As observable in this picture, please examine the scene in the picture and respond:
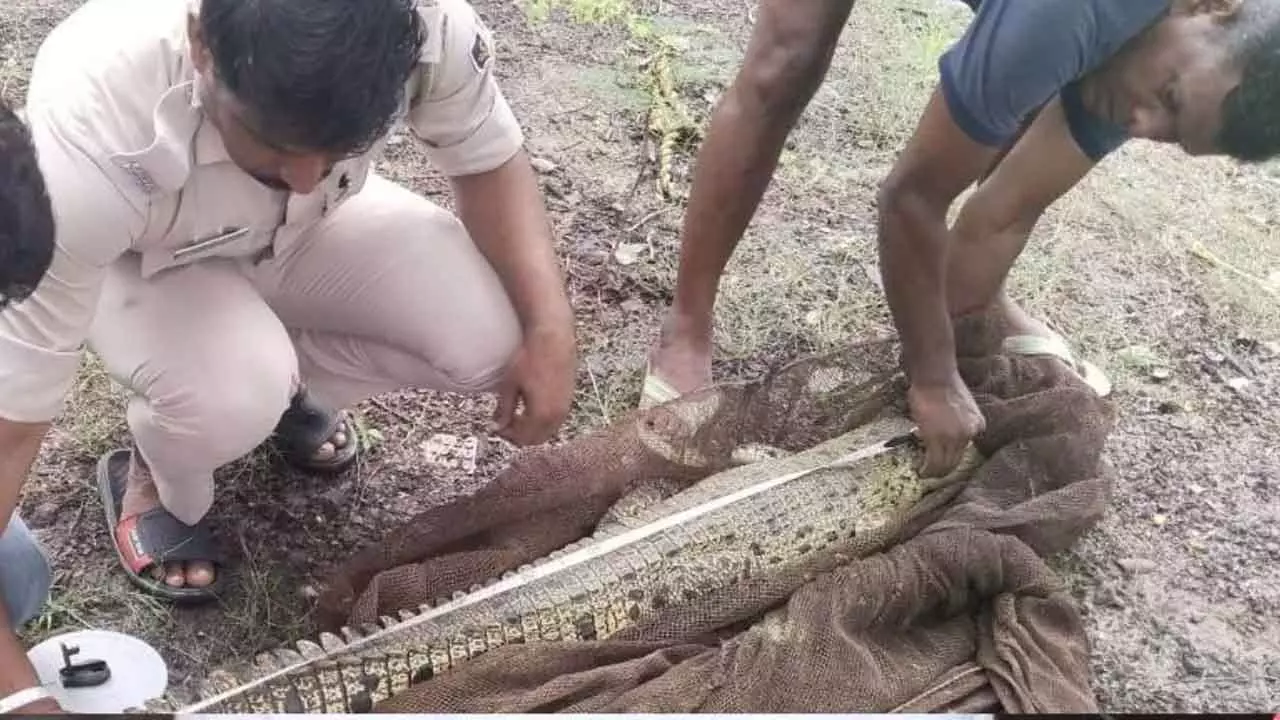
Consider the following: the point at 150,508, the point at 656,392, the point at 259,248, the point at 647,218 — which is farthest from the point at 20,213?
the point at 647,218

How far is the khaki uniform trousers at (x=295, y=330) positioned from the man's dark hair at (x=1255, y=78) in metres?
1.07

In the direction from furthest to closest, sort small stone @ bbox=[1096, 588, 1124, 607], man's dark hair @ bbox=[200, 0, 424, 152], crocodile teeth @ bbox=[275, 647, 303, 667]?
small stone @ bbox=[1096, 588, 1124, 607] < crocodile teeth @ bbox=[275, 647, 303, 667] < man's dark hair @ bbox=[200, 0, 424, 152]

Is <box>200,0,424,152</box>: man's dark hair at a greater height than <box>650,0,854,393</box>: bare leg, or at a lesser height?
greater

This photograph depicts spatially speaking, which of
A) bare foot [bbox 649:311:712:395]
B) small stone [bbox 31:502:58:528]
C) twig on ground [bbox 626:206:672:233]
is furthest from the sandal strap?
twig on ground [bbox 626:206:672:233]

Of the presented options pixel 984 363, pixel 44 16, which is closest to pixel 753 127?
pixel 984 363

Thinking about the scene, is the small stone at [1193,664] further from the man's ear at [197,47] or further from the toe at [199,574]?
the man's ear at [197,47]

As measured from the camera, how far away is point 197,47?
4.64 ft

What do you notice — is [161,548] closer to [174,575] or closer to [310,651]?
[174,575]

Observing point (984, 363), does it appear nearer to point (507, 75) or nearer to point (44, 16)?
point (507, 75)

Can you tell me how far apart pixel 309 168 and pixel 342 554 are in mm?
860

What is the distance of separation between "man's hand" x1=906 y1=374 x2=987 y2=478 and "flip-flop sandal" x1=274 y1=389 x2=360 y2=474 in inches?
39.4

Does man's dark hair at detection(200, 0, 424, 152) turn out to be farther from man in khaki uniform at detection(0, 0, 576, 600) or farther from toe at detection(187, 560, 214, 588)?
toe at detection(187, 560, 214, 588)

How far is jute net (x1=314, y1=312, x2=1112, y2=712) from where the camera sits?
175cm

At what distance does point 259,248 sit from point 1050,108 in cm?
131
